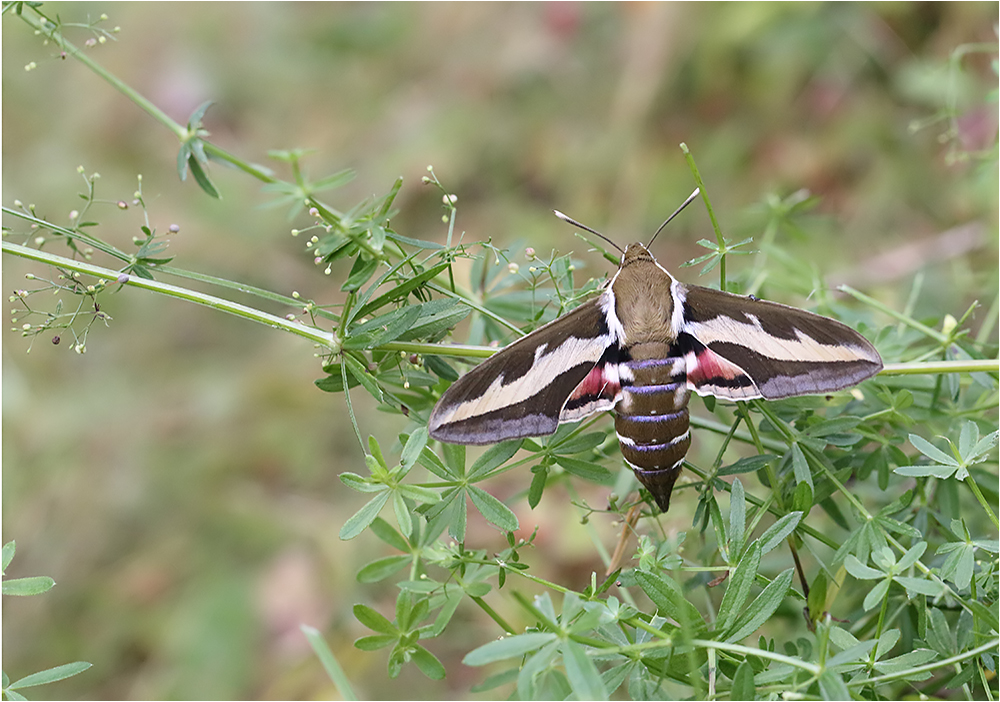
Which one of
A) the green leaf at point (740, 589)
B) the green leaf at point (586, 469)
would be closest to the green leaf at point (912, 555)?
the green leaf at point (740, 589)

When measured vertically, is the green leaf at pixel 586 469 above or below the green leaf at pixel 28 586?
below

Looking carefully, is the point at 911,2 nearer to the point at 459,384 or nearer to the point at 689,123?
the point at 689,123

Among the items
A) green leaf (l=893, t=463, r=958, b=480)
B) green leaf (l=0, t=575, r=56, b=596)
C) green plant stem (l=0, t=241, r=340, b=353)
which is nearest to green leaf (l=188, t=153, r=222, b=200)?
green plant stem (l=0, t=241, r=340, b=353)

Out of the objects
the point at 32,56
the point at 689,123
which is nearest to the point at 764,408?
the point at 689,123

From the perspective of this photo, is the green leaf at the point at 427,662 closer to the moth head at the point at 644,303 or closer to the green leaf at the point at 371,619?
the green leaf at the point at 371,619

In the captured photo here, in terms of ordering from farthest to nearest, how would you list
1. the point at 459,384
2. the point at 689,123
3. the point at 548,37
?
the point at 548,37 → the point at 689,123 → the point at 459,384

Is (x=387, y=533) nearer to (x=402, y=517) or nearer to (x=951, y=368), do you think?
(x=402, y=517)

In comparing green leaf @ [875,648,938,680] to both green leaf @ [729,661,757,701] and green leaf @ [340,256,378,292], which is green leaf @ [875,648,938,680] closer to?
green leaf @ [729,661,757,701]
